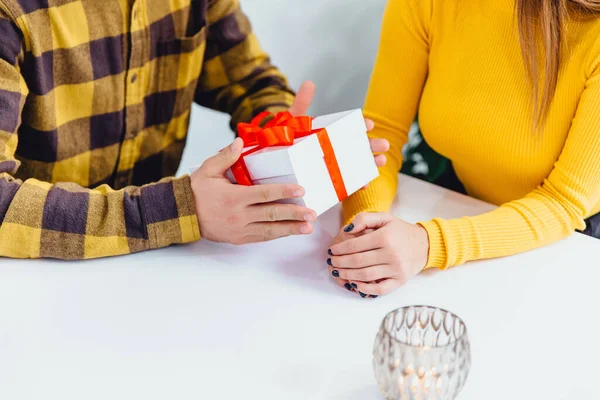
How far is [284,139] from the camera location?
2.74 ft

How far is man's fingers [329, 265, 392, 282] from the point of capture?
836 mm

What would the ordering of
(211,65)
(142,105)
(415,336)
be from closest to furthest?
(415,336) < (142,105) < (211,65)

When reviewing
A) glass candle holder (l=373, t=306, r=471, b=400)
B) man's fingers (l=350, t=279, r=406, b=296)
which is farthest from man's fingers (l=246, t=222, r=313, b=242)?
glass candle holder (l=373, t=306, r=471, b=400)

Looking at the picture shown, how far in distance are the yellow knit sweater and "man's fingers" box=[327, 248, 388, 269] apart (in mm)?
69

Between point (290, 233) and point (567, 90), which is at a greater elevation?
point (567, 90)

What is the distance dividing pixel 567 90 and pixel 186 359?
66 centimetres

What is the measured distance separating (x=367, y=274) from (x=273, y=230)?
15 centimetres

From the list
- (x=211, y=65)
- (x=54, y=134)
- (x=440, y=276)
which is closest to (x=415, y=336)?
(x=440, y=276)

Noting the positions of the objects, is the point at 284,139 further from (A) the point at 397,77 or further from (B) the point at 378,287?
(A) the point at 397,77

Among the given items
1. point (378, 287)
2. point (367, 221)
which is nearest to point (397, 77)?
point (367, 221)

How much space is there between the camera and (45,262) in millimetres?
903

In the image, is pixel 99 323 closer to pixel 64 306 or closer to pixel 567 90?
pixel 64 306

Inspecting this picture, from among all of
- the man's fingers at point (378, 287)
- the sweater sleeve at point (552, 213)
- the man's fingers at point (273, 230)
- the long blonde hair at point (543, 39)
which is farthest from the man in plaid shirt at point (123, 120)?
the long blonde hair at point (543, 39)

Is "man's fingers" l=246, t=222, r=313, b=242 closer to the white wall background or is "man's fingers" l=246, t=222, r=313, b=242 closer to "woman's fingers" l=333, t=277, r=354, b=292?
"woman's fingers" l=333, t=277, r=354, b=292
